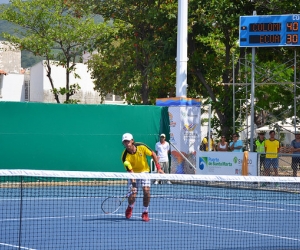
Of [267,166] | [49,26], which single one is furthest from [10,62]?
[267,166]

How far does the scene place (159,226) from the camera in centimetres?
1376

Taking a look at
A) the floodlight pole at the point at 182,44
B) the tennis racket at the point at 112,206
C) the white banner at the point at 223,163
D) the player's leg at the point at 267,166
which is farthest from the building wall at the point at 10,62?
the tennis racket at the point at 112,206

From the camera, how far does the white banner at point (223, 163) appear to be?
21.8m

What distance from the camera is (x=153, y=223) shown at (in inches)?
558

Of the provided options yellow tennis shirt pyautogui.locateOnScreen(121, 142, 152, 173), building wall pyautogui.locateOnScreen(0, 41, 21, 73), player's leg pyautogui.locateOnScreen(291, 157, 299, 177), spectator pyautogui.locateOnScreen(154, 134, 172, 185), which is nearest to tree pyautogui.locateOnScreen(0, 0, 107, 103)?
spectator pyautogui.locateOnScreen(154, 134, 172, 185)

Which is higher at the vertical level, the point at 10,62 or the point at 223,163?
the point at 10,62

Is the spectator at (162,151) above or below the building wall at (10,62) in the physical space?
below

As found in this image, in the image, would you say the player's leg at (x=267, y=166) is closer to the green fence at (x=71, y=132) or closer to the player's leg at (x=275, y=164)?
the player's leg at (x=275, y=164)

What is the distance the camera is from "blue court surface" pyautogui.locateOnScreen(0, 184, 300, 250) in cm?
1142

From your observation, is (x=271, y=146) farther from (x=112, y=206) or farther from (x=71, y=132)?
(x=112, y=206)

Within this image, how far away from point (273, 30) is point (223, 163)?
4429mm

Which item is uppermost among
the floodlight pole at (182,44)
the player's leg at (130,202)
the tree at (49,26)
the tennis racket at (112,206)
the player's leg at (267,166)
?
the tree at (49,26)

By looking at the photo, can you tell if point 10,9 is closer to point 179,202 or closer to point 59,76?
point 59,76

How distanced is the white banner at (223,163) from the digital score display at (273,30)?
3.59 metres
